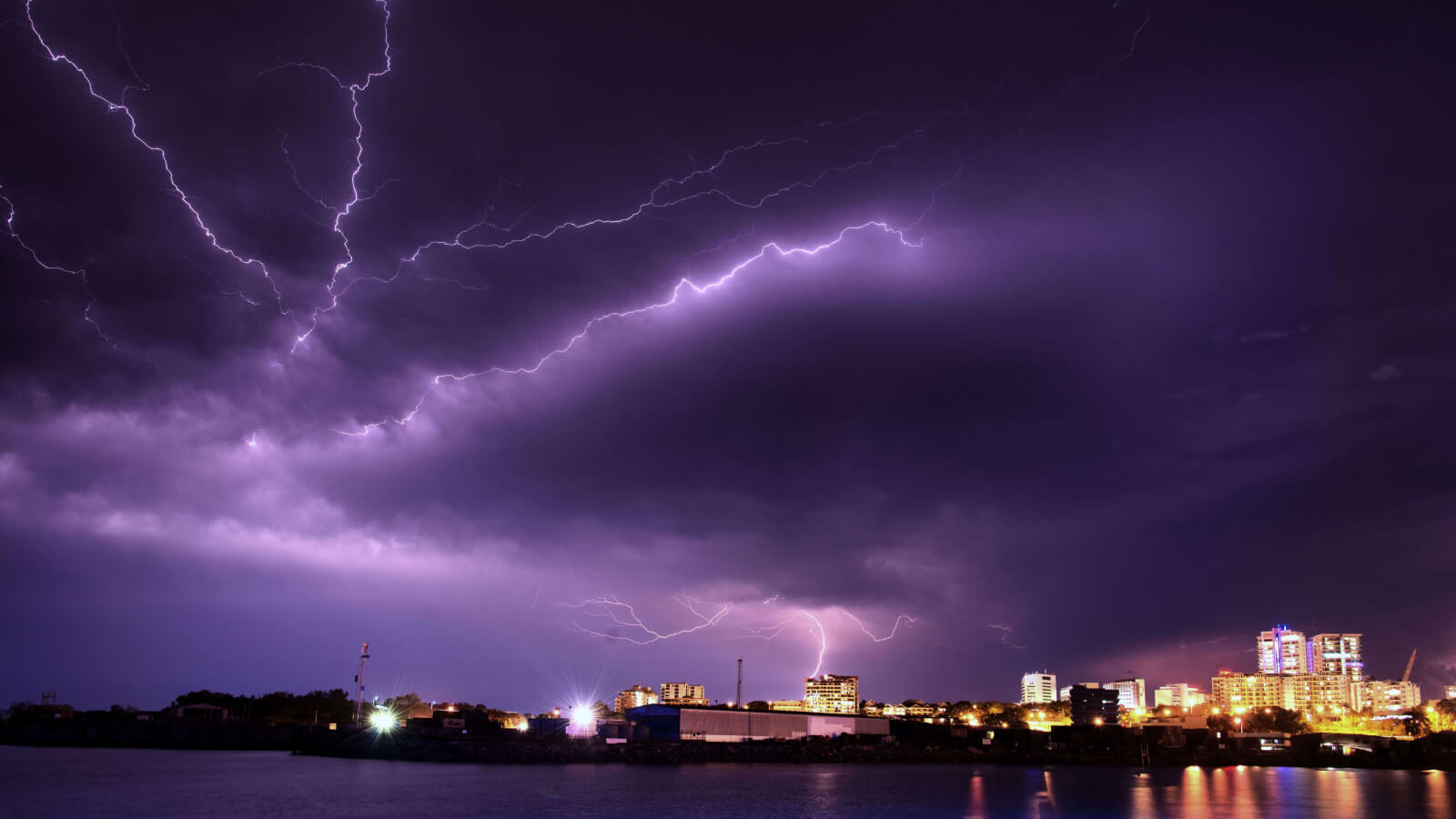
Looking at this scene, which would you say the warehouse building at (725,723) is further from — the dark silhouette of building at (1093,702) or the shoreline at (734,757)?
the dark silhouette of building at (1093,702)

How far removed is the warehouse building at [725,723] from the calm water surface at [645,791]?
43.3 feet

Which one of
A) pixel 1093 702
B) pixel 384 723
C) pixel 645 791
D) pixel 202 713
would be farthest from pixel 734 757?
pixel 1093 702

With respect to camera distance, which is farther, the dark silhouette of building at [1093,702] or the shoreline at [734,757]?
the dark silhouette of building at [1093,702]

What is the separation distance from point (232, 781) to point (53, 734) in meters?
82.4

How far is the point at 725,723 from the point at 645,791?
135 feet

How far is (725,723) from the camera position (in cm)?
8638

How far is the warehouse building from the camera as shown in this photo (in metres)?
84.5

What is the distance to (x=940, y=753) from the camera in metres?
90.6

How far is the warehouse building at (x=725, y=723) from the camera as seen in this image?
84500mm

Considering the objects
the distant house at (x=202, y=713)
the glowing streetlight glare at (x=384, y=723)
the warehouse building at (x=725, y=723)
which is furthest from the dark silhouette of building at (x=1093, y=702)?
the distant house at (x=202, y=713)

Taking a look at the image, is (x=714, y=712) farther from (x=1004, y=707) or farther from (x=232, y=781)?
(x=1004, y=707)

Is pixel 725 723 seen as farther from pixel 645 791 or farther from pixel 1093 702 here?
pixel 1093 702

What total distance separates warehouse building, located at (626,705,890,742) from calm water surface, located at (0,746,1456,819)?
1320 centimetres

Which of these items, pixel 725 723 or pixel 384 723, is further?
pixel 384 723
